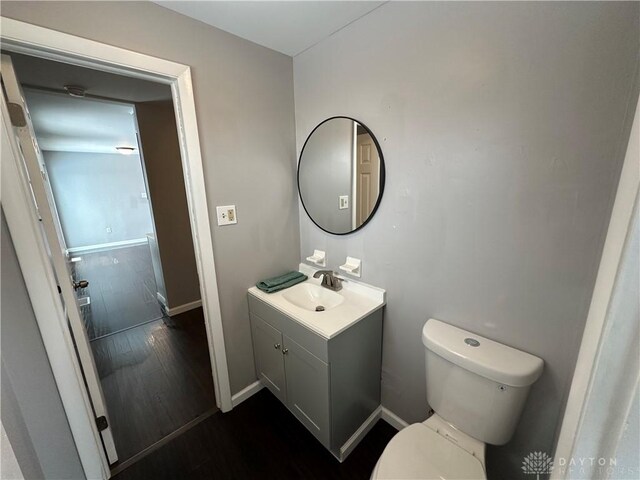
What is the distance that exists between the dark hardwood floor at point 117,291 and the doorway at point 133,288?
1cm

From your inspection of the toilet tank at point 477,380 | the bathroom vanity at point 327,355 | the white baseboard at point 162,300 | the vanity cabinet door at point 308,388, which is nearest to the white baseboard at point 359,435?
the bathroom vanity at point 327,355

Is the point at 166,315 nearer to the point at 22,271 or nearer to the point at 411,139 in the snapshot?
the point at 22,271

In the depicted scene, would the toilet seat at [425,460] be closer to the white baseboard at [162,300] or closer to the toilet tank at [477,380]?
the toilet tank at [477,380]

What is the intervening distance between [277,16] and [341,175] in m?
0.86

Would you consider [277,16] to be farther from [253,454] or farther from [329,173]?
[253,454]

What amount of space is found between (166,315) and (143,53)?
2.66m

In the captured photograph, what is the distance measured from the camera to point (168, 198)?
275 cm

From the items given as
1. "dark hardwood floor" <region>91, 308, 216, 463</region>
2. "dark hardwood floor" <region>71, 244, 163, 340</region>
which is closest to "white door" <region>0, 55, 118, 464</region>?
"dark hardwood floor" <region>91, 308, 216, 463</region>

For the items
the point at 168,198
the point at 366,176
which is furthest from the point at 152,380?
the point at 366,176

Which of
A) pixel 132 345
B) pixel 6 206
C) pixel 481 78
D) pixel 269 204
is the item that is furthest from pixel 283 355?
pixel 132 345

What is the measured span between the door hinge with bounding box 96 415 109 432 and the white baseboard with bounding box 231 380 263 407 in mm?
677

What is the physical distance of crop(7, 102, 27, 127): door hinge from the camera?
3.20 ft

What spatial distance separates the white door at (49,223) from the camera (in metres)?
0.98

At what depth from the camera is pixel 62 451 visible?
3.72ft
